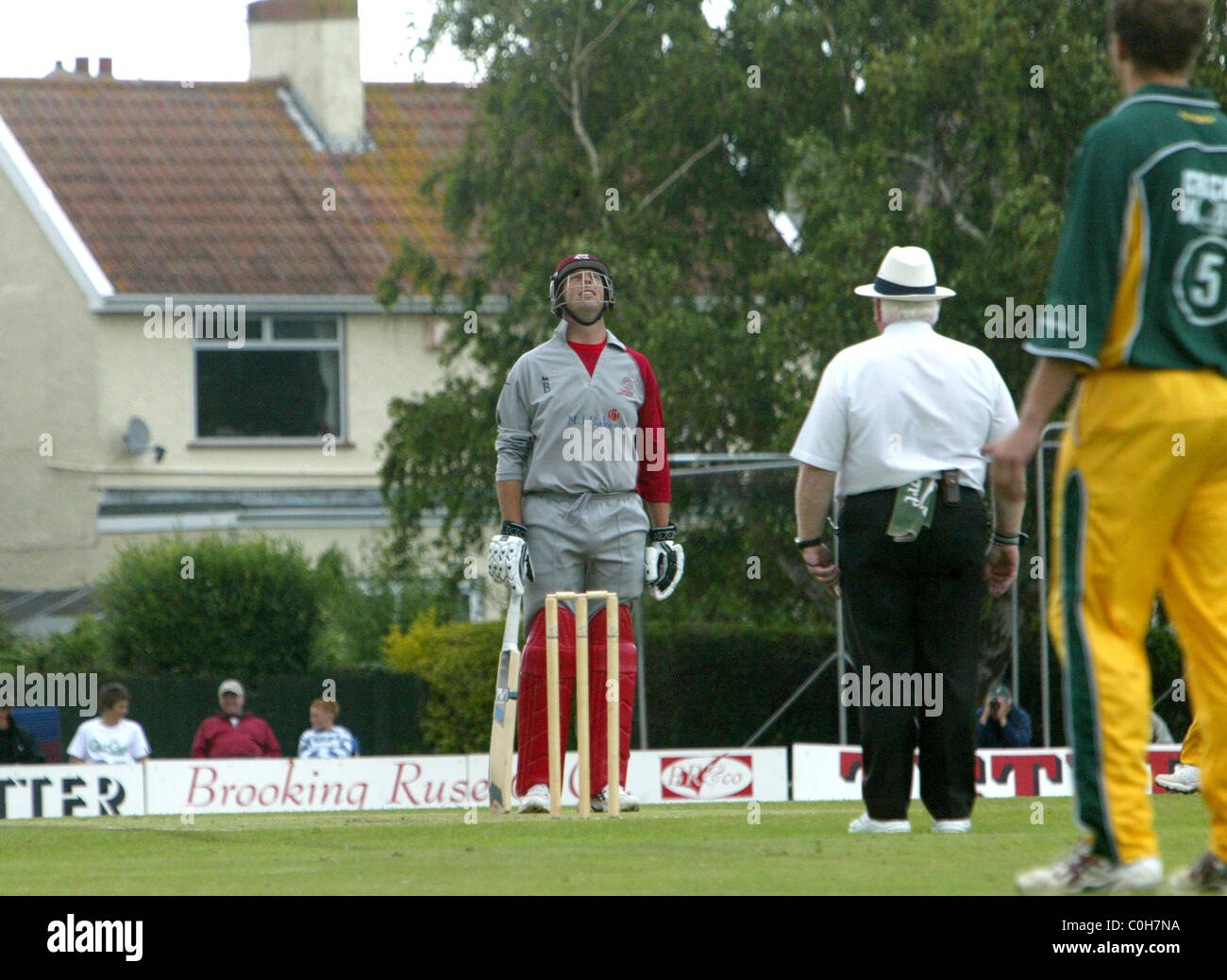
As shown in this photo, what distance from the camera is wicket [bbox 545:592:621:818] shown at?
26.5 ft

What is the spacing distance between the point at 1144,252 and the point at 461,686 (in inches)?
835

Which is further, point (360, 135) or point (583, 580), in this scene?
point (360, 135)

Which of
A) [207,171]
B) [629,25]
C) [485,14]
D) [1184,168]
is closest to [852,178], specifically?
[629,25]

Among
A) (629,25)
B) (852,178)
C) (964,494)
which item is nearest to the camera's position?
(964,494)

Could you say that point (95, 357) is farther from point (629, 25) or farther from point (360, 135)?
point (629, 25)

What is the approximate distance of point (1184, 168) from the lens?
475 centimetres

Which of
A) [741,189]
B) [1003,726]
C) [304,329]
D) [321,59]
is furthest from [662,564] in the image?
[321,59]

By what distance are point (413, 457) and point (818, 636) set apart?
5.45 meters

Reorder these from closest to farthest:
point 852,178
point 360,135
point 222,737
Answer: point 222,737 < point 852,178 < point 360,135

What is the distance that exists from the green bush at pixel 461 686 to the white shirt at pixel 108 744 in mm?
6857

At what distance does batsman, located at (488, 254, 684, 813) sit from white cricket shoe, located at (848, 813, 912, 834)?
155 cm

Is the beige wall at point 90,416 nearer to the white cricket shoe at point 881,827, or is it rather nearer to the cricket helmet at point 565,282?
the cricket helmet at point 565,282

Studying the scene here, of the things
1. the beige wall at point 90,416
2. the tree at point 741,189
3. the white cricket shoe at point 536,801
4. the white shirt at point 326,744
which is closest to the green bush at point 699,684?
the tree at point 741,189

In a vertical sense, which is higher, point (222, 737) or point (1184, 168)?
point (1184, 168)
